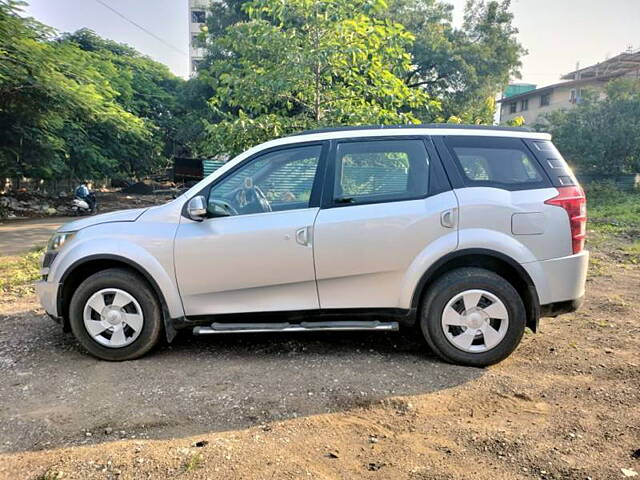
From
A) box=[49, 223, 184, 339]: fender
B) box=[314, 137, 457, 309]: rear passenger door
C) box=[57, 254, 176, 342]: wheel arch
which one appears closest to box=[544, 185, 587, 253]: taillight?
box=[314, 137, 457, 309]: rear passenger door

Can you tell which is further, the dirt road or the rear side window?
the rear side window

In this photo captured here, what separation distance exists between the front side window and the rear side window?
115cm

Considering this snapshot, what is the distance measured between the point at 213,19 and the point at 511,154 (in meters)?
21.4

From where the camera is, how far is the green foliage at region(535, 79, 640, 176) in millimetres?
20656

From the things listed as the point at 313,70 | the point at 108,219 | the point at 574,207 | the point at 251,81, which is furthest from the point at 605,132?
the point at 108,219

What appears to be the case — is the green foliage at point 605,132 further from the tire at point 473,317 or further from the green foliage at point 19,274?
the green foliage at point 19,274

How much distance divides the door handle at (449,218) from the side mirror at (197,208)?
183 centimetres

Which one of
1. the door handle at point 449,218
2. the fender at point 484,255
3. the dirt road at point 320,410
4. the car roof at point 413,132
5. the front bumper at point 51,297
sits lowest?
the dirt road at point 320,410

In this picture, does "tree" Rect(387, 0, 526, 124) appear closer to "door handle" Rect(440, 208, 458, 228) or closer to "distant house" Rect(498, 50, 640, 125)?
"distant house" Rect(498, 50, 640, 125)

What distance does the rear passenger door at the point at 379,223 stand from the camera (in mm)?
3611

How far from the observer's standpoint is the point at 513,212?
11.8 ft

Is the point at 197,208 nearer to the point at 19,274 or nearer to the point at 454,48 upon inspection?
the point at 19,274

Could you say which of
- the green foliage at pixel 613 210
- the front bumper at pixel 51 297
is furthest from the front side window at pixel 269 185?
the green foliage at pixel 613 210

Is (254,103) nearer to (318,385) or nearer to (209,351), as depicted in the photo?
(209,351)
